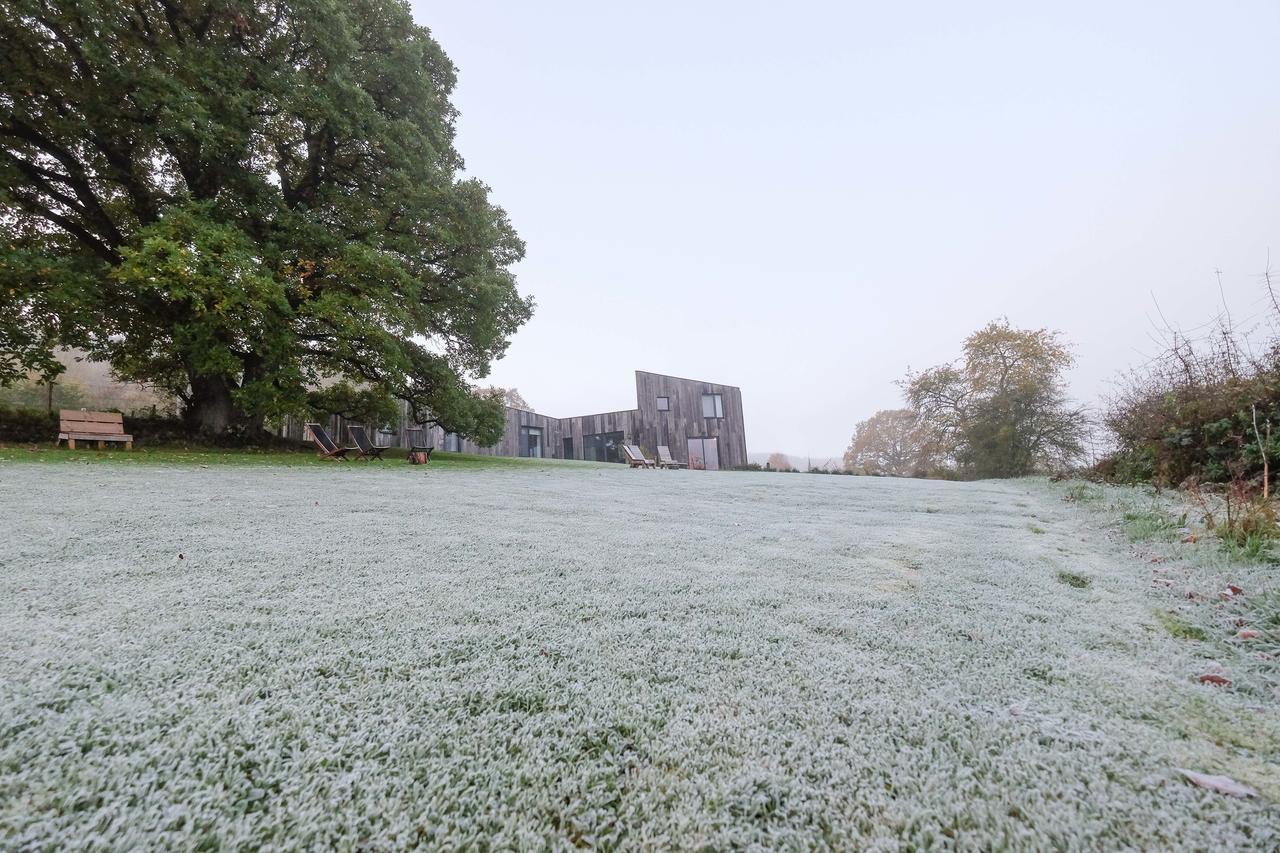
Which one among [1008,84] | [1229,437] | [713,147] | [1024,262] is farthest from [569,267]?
[1229,437]

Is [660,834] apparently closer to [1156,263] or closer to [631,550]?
[631,550]

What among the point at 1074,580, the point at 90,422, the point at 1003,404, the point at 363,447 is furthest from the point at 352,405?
the point at 1003,404

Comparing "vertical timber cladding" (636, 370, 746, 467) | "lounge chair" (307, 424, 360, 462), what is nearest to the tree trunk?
"lounge chair" (307, 424, 360, 462)

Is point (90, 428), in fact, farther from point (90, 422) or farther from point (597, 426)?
point (597, 426)

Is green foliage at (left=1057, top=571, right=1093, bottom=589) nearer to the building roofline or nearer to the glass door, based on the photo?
the glass door

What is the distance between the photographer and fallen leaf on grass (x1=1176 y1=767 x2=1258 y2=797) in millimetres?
696

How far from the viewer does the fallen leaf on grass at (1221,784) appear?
696 millimetres

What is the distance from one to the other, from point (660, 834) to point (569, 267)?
1016 inches

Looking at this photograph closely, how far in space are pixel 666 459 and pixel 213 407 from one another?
1184cm

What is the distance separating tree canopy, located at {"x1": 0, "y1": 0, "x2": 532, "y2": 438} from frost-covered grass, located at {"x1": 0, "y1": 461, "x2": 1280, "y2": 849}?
6271 millimetres

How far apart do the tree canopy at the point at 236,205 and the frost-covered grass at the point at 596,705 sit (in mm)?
6271

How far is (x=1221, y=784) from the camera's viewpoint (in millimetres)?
713

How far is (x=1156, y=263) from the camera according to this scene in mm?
14289

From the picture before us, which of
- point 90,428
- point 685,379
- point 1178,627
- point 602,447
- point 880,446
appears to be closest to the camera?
Result: point 1178,627
